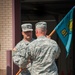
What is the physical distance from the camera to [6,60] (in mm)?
9492

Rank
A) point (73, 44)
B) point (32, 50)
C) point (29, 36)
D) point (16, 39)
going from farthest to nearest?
point (73, 44) → point (16, 39) → point (29, 36) → point (32, 50)

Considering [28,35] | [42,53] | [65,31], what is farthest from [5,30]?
[42,53]

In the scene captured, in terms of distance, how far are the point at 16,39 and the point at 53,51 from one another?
3.93 meters

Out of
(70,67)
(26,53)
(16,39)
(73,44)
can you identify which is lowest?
(70,67)

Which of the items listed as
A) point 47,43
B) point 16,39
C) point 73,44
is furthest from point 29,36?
point 73,44

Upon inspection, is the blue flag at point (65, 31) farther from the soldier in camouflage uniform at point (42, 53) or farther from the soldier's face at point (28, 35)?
the soldier in camouflage uniform at point (42, 53)

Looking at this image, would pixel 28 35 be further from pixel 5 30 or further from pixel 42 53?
pixel 5 30

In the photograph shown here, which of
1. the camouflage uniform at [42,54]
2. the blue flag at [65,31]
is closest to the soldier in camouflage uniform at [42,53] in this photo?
the camouflage uniform at [42,54]

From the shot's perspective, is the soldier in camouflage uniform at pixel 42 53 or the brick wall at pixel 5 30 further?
the brick wall at pixel 5 30

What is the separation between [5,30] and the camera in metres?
9.59

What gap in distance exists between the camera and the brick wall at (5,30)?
31.4ft

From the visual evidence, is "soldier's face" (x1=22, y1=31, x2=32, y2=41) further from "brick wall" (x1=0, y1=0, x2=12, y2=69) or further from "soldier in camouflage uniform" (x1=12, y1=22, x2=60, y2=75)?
"brick wall" (x1=0, y1=0, x2=12, y2=69)

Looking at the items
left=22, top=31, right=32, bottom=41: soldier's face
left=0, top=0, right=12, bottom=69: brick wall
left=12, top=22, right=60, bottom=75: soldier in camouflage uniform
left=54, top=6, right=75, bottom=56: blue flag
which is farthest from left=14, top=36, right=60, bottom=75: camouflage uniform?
left=0, top=0, right=12, bottom=69: brick wall

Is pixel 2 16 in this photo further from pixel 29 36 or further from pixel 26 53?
pixel 26 53
